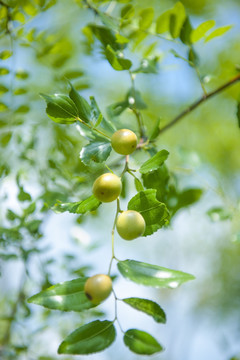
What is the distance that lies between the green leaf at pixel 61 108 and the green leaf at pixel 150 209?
227 millimetres

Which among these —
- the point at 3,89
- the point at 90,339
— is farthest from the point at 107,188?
the point at 3,89

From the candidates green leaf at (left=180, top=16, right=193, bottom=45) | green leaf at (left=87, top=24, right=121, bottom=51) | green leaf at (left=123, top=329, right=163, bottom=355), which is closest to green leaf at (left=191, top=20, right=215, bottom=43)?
green leaf at (left=180, top=16, right=193, bottom=45)

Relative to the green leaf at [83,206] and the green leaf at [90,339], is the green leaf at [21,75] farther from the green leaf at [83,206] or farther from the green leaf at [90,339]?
the green leaf at [90,339]

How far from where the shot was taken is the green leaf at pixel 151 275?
607 mm

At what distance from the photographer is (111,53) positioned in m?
0.86

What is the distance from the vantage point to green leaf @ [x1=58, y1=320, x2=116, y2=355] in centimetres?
63

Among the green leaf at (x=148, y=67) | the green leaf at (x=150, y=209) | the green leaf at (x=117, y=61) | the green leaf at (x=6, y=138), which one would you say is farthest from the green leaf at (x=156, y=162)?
the green leaf at (x=6, y=138)

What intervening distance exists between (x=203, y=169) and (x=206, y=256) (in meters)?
3.72

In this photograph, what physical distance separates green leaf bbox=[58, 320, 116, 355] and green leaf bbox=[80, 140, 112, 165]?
330mm

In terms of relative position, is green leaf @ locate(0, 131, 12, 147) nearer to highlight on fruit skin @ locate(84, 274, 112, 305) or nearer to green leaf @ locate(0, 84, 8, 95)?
green leaf @ locate(0, 84, 8, 95)

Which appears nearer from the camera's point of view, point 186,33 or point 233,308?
point 186,33

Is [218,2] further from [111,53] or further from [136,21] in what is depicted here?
→ [111,53]

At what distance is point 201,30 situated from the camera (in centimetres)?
112

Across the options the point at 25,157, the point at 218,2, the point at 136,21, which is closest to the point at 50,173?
the point at 25,157
